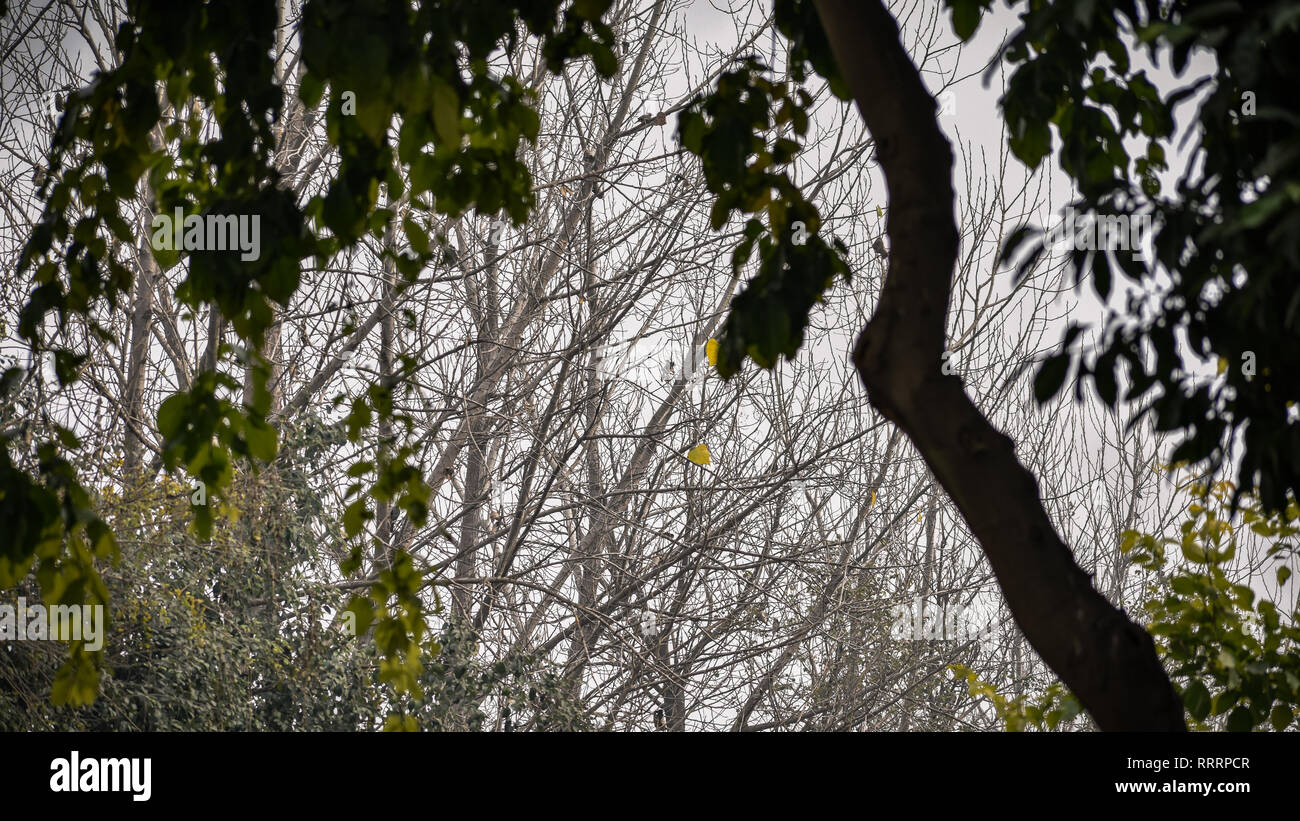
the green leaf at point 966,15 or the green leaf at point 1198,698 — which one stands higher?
the green leaf at point 966,15

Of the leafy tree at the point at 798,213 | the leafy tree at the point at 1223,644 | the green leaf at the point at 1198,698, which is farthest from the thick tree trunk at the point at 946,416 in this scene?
the green leaf at the point at 1198,698

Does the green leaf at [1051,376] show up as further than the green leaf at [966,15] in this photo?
No

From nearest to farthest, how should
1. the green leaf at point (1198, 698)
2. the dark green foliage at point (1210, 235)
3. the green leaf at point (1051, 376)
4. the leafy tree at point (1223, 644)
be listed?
1. the dark green foliage at point (1210, 235)
2. the green leaf at point (1051, 376)
3. the green leaf at point (1198, 698)
4. the leafy tree at point (1223, 644)

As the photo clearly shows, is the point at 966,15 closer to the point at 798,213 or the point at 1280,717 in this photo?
the point at 798,213

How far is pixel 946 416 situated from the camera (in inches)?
66.2

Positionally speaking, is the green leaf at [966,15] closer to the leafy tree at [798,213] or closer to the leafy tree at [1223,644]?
the leafy tree at [798,213]

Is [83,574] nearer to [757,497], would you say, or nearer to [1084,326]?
[1084,326]

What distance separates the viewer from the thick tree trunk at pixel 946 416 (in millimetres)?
1591

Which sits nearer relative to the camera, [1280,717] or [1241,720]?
[1241,720]

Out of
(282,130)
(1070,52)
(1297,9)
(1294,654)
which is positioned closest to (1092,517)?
(1294,654)

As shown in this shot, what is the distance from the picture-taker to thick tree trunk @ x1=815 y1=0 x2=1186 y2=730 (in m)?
1.59

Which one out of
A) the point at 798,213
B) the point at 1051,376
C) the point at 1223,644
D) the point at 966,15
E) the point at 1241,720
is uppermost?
the point at 966,15

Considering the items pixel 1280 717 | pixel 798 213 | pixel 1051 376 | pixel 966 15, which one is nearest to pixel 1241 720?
pixel 1280 717

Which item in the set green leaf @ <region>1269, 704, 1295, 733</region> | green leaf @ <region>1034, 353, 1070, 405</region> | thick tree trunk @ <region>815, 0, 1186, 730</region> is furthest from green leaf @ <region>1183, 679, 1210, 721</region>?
green leaf @ <region>1034, 353, 1070, 405</region>
